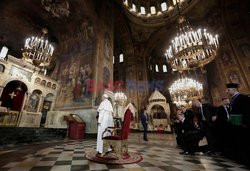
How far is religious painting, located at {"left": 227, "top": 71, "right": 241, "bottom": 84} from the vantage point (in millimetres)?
10147

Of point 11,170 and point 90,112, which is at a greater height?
point 90,112

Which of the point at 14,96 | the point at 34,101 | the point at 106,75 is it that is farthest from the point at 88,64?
the point at 14,96

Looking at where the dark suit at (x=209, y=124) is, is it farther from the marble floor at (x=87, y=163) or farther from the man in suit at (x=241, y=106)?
the man in suit at (x=241, y=106)

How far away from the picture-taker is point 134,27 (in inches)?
698

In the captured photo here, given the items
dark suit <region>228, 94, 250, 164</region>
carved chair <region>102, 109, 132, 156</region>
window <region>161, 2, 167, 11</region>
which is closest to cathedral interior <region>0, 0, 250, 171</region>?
dark suit <region>228, 94, 250, 164</region>

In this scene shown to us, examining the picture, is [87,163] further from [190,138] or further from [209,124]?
[209,124]

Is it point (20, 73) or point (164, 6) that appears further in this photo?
point (164, 6)

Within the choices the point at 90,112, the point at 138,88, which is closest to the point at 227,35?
the point at 138,88

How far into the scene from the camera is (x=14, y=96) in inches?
368

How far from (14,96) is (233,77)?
1949cm

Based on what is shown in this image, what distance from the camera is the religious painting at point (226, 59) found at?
1114 cm

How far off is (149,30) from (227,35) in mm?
10242

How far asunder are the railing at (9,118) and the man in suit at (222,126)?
1157 centimetres

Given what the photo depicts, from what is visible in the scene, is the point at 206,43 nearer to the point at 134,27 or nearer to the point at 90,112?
the point at 90,112
